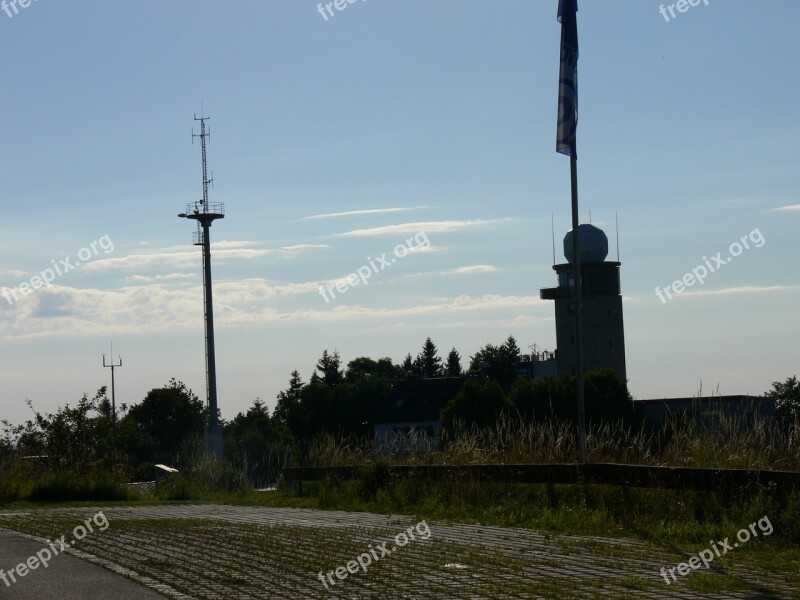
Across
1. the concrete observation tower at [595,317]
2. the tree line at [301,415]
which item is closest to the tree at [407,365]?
the tree line at [301,415]

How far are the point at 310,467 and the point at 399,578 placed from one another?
39.9 ft

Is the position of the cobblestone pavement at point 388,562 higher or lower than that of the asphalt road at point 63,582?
lower

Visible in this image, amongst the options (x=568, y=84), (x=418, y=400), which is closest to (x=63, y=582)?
(x=568, y=84)

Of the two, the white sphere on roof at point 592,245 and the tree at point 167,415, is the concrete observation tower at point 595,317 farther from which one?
the tree at point 167,415

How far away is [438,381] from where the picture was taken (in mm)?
105625

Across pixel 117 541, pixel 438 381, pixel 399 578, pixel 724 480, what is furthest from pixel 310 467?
pixel 438 381

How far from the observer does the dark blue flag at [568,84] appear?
623 inches

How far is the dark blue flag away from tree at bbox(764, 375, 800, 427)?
4.82 metres

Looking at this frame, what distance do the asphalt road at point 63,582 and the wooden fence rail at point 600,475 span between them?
6341 mm

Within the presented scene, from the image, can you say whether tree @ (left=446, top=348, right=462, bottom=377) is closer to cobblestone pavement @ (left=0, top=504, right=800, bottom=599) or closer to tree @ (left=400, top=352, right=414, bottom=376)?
tree @ (left=400, top=352, right=414, bottom=376)

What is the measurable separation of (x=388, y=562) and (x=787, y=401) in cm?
6163

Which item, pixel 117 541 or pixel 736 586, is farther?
pixel 117 541

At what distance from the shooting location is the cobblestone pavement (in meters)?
8.09

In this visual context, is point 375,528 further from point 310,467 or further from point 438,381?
point 438,381
